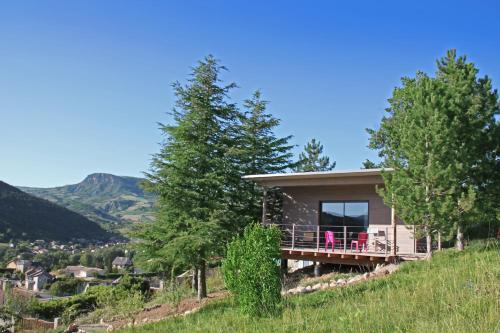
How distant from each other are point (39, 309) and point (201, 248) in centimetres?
2496

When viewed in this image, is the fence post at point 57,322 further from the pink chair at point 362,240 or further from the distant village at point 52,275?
the distant village at point 52,275

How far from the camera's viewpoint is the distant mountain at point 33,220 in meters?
100

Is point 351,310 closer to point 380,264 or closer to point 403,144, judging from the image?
point 403,144

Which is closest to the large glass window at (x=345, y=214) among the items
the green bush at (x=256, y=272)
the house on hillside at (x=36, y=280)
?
the green bush at (x=256, y=272)

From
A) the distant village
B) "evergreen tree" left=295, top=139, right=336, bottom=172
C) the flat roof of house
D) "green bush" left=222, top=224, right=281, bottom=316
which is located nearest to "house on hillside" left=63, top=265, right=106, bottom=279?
the distant village

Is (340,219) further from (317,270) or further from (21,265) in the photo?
(21,265)

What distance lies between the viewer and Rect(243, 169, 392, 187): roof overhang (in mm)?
15148

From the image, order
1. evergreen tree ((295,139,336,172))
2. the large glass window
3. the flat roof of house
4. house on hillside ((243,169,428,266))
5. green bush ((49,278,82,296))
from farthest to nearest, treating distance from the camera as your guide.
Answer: green bush ((49,278,82,296)) → evergreen tree ((295,139,336,172)) → the large glass window → the flat roof of house → house on hillside ((243,169,428,266))

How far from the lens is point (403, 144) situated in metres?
11.7

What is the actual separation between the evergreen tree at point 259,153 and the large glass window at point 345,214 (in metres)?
2.66

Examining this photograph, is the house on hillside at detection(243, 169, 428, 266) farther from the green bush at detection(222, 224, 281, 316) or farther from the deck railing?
the green bush at detection(222, 224, 281, 316)

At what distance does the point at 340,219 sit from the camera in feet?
57.4

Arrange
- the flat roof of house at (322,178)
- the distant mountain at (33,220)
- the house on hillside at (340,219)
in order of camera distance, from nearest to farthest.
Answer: the house on hillside at (340,219) < the flat roof of house at (322,178) < the distant mountain at (33,220)

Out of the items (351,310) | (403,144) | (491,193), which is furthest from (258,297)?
(491,193)
